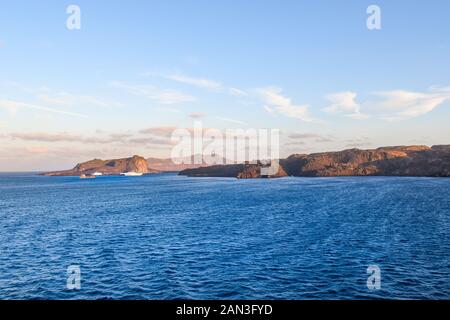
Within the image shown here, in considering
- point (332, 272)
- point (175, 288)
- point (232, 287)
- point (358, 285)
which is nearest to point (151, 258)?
point (175, 288)

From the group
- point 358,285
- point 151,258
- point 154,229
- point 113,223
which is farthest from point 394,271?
point 113,223

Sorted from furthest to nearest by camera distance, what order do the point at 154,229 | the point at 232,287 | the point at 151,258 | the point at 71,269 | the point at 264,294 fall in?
1. the point at 154,229
2. the point at 151,258
3. the point at 71,269
4. the point at 232,287
5. the point at 264,294

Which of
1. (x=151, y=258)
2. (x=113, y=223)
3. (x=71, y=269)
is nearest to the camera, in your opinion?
(x=71, y=269)

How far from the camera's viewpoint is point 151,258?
52812 millimetres

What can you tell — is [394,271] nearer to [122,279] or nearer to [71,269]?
[122,279]

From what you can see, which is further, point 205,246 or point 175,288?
point 205,246

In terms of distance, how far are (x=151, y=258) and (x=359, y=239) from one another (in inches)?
1475

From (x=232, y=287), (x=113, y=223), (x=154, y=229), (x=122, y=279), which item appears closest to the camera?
(x=232, y=287)

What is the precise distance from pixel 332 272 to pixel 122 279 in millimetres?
26297
